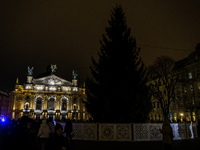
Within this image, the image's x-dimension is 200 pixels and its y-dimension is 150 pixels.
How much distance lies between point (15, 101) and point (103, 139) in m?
67.6

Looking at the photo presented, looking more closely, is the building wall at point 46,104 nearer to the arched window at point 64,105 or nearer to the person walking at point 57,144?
the arched window at point 64,105

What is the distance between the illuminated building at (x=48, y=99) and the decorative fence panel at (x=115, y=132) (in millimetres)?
60316

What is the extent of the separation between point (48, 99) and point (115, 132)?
6698 centimetres

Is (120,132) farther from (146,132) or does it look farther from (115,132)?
(146,132)

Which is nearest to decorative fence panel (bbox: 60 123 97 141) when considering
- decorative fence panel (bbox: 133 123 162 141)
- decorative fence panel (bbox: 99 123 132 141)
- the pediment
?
decorative fence panel (bbox: 99 123 132 141)

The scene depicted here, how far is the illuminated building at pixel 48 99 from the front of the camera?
7288cm

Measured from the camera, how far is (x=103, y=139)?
13.5 m

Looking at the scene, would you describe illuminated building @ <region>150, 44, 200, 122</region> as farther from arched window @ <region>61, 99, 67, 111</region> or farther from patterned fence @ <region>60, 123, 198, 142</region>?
arched window @ <region>61, 99, 67, 111</region>

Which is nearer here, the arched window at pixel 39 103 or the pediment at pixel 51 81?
the arched window at pixel 39 103

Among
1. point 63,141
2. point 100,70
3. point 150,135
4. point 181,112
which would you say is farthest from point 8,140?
point 181,112

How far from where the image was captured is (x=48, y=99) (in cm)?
7656

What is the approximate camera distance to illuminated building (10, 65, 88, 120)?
7288 cm

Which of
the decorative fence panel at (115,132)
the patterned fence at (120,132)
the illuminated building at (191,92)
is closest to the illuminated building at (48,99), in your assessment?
the illuminated building at (191,92)

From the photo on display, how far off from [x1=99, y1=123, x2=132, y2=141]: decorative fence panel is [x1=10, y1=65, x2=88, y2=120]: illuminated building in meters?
60.3
